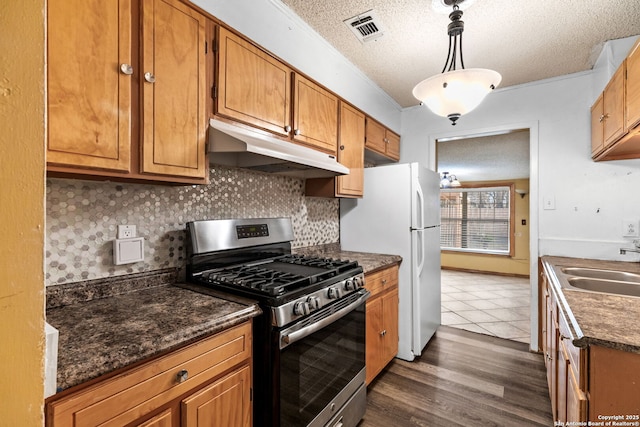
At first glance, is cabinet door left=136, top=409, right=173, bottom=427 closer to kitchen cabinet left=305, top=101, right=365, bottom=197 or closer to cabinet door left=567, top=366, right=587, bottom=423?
cabinet door left=567, top=366, right=587, bottom=423

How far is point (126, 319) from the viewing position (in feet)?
3.42

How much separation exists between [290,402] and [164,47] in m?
1.55

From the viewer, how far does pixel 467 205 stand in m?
7.21

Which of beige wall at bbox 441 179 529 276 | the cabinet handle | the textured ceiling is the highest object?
the textured ceiling

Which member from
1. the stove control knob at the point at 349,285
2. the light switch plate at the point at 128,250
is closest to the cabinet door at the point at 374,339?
Result: the stove control knob at the point at 349,285

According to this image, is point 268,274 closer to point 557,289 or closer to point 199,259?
point 199,259

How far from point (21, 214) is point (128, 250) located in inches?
43.1

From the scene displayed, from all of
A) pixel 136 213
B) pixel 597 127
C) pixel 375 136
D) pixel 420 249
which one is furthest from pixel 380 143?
pixel 136 213

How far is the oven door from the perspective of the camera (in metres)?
1.27

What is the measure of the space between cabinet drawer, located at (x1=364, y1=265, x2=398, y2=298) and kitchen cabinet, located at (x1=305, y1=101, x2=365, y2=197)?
0.67 metres

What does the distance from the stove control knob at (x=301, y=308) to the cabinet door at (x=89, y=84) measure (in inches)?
33.7

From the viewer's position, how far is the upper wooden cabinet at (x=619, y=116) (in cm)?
164

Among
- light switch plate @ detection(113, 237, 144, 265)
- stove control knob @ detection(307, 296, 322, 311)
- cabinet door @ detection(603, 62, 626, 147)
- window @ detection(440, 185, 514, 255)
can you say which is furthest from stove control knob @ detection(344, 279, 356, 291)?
window @ detection(440, 185, 514, 255)

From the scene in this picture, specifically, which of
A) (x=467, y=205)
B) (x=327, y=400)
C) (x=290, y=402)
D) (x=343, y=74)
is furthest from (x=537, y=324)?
(x=467, y=205)
